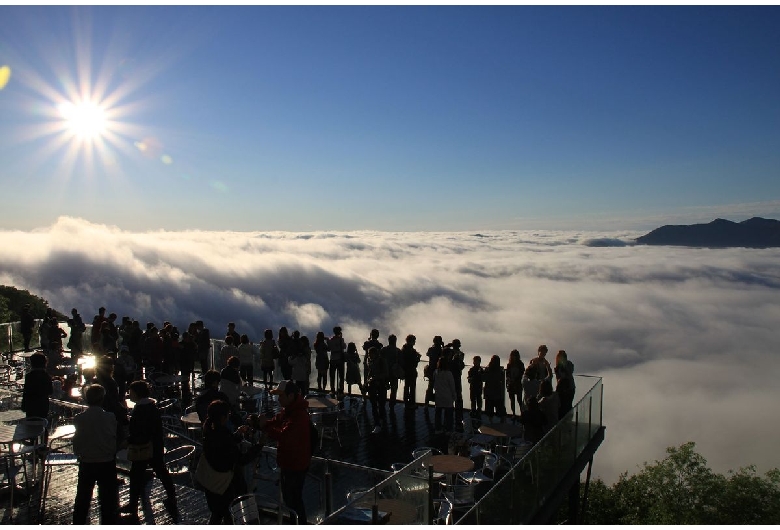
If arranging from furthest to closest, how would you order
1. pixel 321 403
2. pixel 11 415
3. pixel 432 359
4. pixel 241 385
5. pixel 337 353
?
pixel 337 353
pixel 432 359
pixel 11 415
pixel 321 403
pixel 241 385

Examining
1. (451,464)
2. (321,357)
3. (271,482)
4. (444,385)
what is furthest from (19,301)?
(451,464)

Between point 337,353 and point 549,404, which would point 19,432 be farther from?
point 549,404

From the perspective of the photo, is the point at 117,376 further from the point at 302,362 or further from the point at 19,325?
the point at 19,325

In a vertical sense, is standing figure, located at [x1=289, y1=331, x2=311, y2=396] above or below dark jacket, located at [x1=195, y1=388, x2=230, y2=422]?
below

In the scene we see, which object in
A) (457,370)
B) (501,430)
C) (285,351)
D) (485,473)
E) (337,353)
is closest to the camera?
(485,473)

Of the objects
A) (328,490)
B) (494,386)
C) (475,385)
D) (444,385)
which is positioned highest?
(328,490)

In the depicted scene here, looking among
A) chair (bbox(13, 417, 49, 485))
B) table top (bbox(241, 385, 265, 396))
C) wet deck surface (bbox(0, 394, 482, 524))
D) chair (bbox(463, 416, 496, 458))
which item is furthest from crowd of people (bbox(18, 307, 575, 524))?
chair (bbox(463, 416, 496, 458))

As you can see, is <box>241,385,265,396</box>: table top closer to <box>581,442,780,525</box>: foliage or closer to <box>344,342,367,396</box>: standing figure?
<box>344,342,367,396</box>: standing figure
